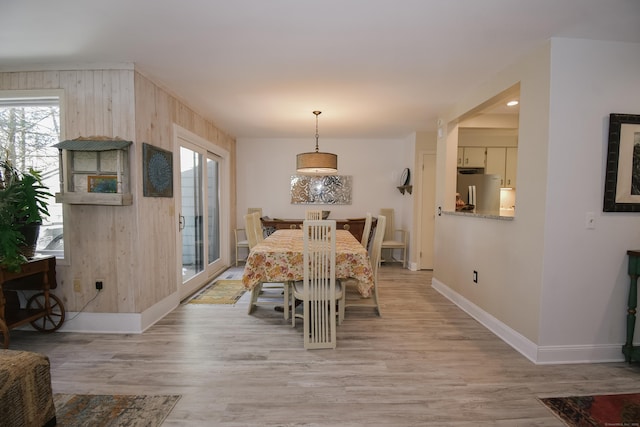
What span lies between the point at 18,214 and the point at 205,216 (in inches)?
A: 84.1

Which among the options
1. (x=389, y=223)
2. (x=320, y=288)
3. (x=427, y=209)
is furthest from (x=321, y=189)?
(x=320, y=288)

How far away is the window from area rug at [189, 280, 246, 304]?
146cm

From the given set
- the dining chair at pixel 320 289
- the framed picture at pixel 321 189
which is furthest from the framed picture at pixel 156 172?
the framed picture at pixel 321 189

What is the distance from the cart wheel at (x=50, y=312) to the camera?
264cm

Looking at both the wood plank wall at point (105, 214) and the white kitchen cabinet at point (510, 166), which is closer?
the wood plank wall at point (105, 214)

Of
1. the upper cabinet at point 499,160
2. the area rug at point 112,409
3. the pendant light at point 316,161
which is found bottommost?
the area rug at point 112,409

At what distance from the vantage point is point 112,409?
1.70m

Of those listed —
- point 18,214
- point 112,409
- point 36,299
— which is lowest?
point 112,409

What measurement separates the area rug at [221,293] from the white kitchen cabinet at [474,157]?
4.14 m

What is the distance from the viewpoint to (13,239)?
2.16 meters

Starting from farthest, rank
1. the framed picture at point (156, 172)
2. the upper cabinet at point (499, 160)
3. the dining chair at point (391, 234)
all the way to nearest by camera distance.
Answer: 1. the dining chair at point (391, 234)
2. the upper cabinet at point (499, 160)
3. the framed picture at point (156, 172)

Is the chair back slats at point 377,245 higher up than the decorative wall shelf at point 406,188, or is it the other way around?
the decorative wall shelf at point 406,188

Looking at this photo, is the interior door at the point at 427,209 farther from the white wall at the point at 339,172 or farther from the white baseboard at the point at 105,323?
the white baseboard at the point at 105,323

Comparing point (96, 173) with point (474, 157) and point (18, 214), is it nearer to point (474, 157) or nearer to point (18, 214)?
point (18, 214)
